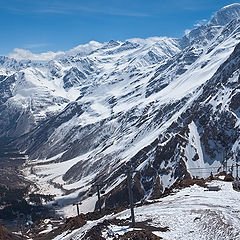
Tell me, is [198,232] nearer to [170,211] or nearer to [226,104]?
[170,211]

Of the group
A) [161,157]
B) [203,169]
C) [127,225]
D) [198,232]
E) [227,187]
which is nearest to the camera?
[198,232]

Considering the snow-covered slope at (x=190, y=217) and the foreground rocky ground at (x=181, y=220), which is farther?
the snow-covered slope at (x=190, y=217)

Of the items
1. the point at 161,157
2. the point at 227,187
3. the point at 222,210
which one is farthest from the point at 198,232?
the point at 161,157

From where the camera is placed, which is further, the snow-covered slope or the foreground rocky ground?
the snow-covered slope

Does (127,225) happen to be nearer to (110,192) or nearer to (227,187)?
(227,187)

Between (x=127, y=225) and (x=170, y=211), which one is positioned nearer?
(x=127, y=225)

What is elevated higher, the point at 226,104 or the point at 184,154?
the point at 226,104

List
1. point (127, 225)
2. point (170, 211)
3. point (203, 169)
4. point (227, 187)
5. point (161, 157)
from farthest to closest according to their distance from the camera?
1. point (161, 157)
2. point (203, 169)
3. point (227, 187)
4. point (170, 211)
5. point (127, 225)

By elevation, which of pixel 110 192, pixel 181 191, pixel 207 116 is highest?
pixel 207 116

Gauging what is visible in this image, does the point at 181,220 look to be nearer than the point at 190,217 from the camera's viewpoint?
Yes
